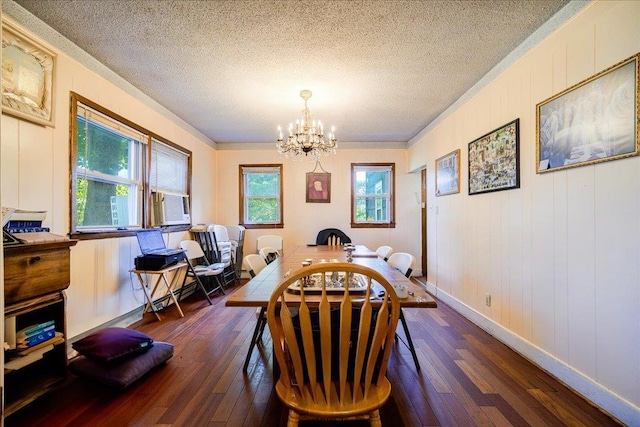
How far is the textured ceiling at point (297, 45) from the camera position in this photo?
6.21 feet

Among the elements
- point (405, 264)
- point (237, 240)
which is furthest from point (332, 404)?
point (237, 240)

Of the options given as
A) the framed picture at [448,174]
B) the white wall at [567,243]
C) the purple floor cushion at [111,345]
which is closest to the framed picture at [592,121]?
the white wall at [567,243]

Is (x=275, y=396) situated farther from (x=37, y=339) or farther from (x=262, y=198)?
(x=262, y=198)

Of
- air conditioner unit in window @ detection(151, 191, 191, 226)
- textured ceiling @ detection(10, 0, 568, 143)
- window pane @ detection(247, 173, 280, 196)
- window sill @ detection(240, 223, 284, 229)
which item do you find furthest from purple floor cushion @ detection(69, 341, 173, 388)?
window pane @ detection(247, 173, 280, 196)

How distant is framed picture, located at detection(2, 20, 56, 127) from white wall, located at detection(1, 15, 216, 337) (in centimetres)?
7

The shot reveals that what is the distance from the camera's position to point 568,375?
1.85 meters

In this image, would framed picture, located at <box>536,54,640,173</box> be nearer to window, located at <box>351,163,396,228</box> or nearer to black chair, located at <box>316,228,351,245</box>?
black chair, located at <box>316,228,351,245</box>

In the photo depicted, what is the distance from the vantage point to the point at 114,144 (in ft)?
9.66

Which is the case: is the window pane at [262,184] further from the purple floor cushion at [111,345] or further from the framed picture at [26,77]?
the purple floor cushion at [111,345]

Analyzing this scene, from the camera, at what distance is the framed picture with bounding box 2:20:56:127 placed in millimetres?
1834

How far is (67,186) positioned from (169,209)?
58.3 inches

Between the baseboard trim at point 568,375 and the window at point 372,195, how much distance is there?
2610mm

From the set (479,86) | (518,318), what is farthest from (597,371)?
(479,86)

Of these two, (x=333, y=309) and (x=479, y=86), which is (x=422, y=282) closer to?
(x=479, y=86)
